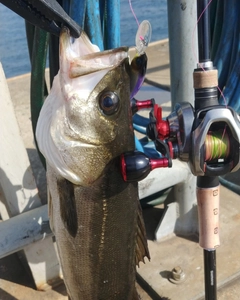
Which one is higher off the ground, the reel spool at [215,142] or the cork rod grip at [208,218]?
the reel spool at [215,142]

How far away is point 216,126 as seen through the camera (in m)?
1.35

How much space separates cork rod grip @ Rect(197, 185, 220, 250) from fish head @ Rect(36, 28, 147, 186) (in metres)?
0.38

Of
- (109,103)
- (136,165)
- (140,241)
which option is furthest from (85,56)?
(140,241)

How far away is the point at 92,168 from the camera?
54.1 inches

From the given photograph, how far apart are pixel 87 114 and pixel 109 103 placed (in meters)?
0.09

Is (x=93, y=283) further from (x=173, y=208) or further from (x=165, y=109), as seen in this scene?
(x=165, y=109)

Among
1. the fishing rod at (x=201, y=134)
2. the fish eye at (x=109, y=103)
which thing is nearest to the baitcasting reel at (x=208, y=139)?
the fishing rod at (x=201, y=134)

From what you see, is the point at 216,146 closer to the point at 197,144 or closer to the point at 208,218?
the point at 197,144

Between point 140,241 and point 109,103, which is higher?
point 109,103

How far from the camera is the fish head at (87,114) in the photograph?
124 centimetres

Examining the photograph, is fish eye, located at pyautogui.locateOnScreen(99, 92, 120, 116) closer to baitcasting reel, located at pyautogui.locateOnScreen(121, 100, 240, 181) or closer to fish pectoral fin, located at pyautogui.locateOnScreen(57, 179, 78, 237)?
baitcasting reel, located at pyautogui.locateOnScreen(121, 100, 240, 181)

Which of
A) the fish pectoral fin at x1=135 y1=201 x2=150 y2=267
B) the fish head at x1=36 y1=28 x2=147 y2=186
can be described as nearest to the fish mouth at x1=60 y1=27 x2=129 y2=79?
the fish head at x1=36 y1=28 x2=147 y2=186

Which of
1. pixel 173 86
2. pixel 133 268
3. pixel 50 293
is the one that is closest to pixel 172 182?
pixel 173 86

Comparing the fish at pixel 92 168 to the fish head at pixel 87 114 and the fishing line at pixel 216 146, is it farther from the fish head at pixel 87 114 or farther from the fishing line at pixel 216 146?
the fishing line at pixel 216 146
